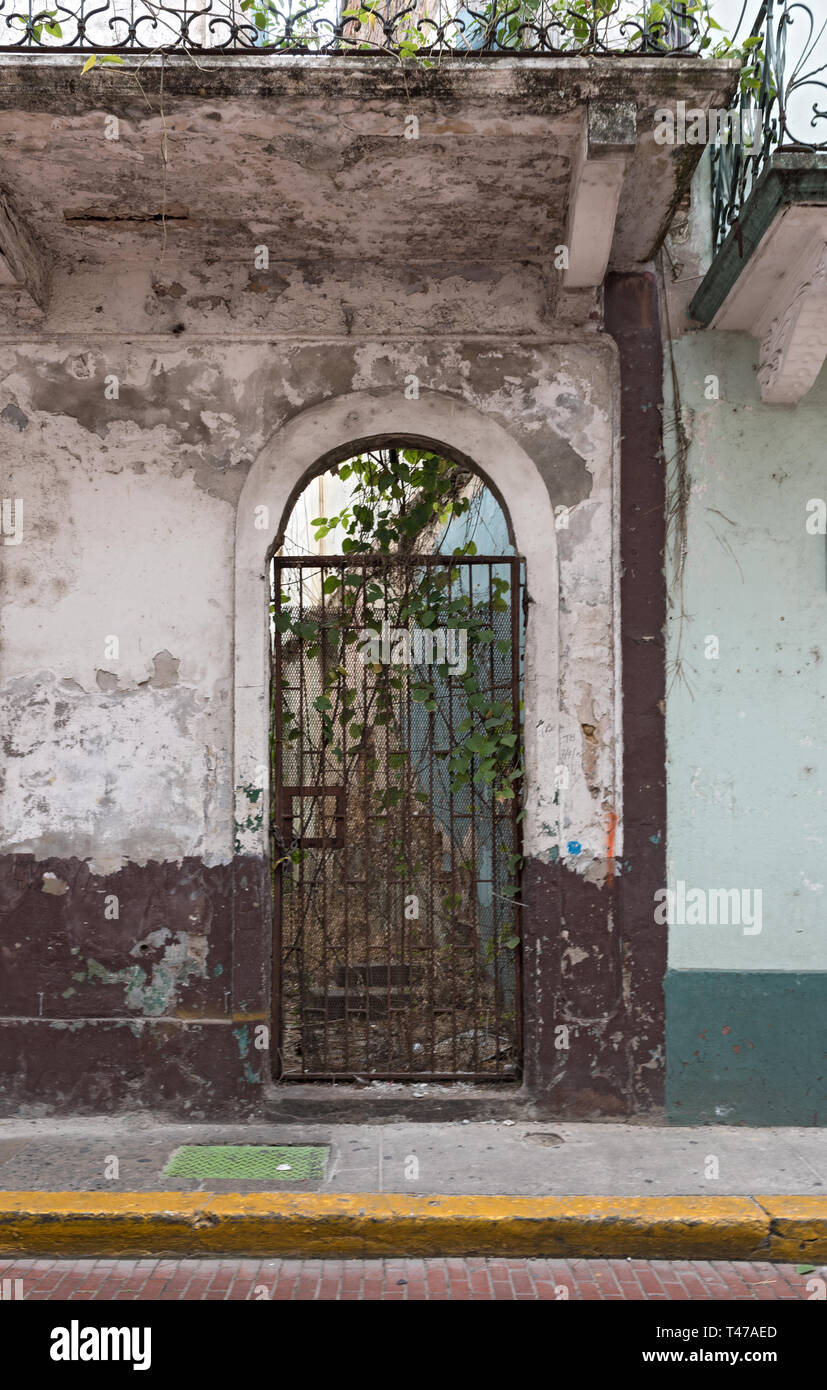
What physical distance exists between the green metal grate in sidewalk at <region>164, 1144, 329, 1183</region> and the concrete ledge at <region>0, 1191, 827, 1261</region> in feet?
1.30

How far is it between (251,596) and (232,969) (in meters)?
1.83

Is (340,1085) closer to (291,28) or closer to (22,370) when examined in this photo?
(22,370)

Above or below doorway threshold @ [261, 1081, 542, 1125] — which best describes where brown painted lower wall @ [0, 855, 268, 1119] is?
above

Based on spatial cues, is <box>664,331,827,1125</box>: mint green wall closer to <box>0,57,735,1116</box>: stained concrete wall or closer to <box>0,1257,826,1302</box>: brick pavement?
<box>0,57,735,1116</box>: stained concrete wall

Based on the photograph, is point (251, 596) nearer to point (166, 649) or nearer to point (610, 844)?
point (166, 649)

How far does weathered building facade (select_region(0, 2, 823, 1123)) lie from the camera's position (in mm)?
5535

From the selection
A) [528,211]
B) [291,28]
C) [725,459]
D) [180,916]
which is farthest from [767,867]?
[291,28]

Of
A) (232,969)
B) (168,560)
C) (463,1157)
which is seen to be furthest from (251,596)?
(463,1157)

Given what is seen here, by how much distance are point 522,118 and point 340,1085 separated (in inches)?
178

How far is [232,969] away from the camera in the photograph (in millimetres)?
5578

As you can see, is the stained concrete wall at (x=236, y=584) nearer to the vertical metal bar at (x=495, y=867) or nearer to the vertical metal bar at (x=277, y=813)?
the vertical metal bar at (x=277, y=813)

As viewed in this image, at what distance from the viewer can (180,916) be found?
5613 millimetres

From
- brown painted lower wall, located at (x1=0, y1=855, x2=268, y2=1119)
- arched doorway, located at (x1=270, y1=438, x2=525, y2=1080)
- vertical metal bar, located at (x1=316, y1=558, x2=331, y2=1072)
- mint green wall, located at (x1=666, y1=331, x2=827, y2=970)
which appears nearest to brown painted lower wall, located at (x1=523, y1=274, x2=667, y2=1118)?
mint green wall, located at (x1=666, y1=331, x2=827, y2=970)

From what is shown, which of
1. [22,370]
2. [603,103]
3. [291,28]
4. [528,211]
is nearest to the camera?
[603,103]
